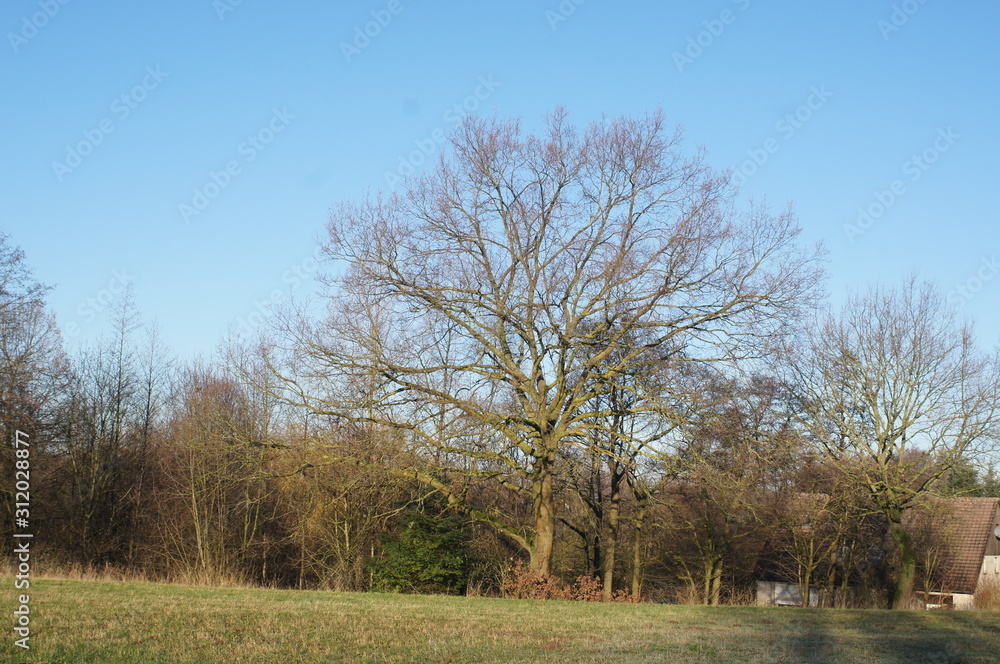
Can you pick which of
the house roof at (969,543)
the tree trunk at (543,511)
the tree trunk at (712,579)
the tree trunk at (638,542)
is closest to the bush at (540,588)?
the tree trunk at (543,511)

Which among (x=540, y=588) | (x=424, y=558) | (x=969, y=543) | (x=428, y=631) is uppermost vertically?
(x=428, y=631)

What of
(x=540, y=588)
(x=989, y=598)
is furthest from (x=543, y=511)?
(x=989, y=598)

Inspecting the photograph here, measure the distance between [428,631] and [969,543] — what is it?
38.2 metres

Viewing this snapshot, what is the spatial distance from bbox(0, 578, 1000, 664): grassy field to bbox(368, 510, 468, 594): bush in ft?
26.3

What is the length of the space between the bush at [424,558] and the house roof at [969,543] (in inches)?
963

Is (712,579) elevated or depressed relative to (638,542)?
depressed

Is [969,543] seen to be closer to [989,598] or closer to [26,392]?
[989,598]

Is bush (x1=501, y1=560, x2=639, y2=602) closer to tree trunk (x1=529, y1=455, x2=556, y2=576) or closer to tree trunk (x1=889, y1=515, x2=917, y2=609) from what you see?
tree trunk (x1=529, y1=455, x2=556, y2=576)

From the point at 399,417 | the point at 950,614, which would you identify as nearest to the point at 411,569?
the point at 399,417

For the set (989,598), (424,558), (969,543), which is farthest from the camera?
(969,543)

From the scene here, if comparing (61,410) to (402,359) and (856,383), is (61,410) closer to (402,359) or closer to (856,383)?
(402,359)

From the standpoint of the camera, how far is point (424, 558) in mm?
22703

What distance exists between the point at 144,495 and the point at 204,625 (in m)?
28.4

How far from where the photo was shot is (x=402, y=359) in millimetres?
19125
